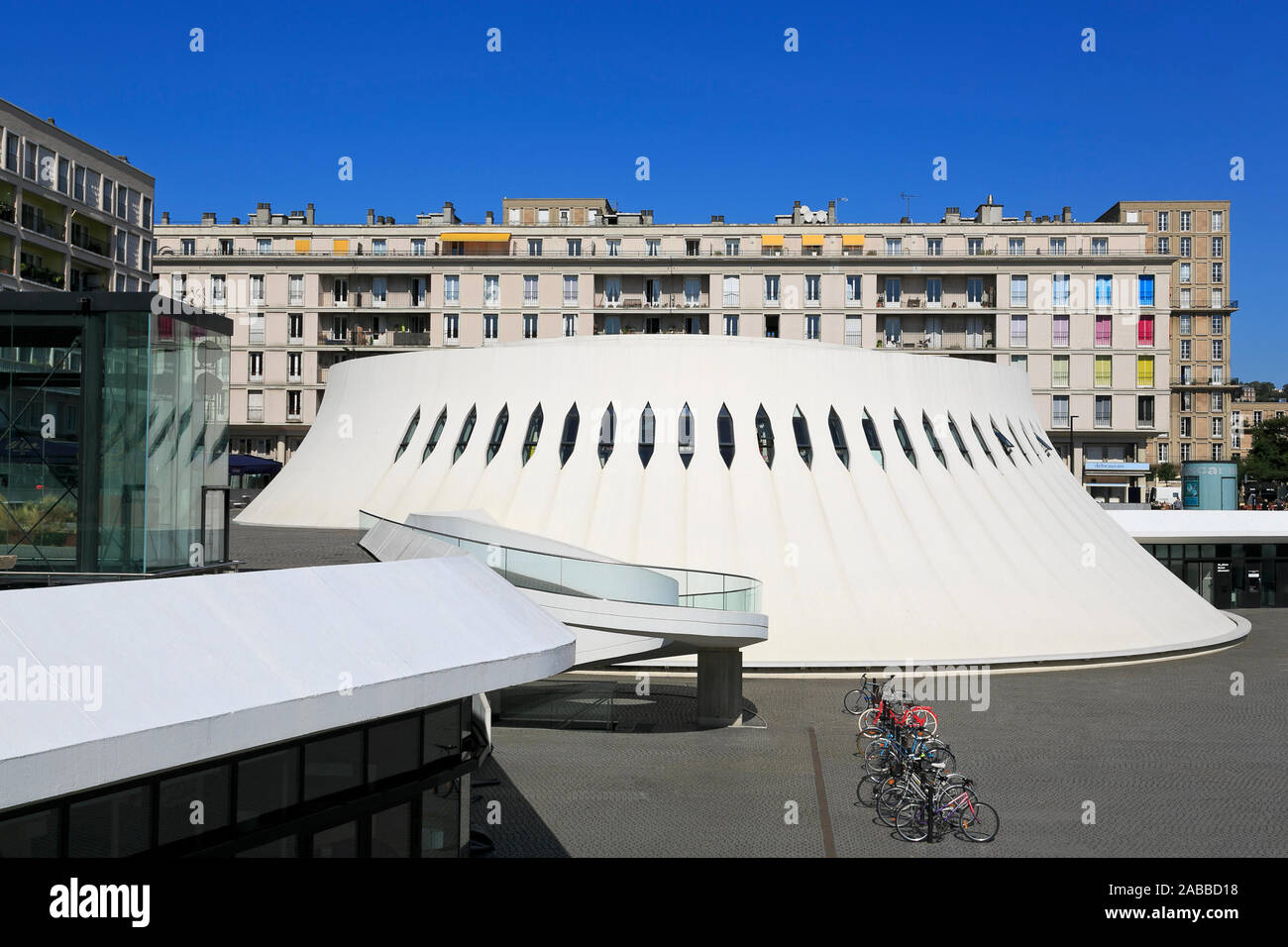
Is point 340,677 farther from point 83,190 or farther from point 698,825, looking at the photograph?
point 83,190

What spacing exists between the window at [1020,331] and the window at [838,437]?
34.6 m

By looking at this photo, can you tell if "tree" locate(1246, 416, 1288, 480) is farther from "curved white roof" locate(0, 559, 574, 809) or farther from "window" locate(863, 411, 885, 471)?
"curved white roof" locate(0, 559, 574, 809)

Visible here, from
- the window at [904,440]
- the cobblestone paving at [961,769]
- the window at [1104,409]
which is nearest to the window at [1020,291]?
the window at [1104,409]

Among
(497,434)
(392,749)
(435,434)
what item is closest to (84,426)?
(392,749)

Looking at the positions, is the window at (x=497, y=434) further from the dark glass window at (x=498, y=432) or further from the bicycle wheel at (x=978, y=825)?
the bicycle wheel at (x=978, y=825)

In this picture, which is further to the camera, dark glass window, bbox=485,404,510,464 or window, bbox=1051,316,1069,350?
window, bbox=1051,316,1069,350

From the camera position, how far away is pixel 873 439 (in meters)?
34.5

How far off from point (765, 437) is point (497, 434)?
24.9 ft

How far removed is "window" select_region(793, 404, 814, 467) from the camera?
33.6 metres

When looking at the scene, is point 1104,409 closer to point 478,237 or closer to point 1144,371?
point 1144,371

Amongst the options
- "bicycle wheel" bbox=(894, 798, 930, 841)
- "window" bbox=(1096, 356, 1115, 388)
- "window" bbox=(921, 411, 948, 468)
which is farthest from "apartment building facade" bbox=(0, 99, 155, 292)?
"window" bbox=(1096, 356, 1115, 388)

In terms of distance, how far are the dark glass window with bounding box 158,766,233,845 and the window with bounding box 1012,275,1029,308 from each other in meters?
62.3

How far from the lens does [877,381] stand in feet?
115
